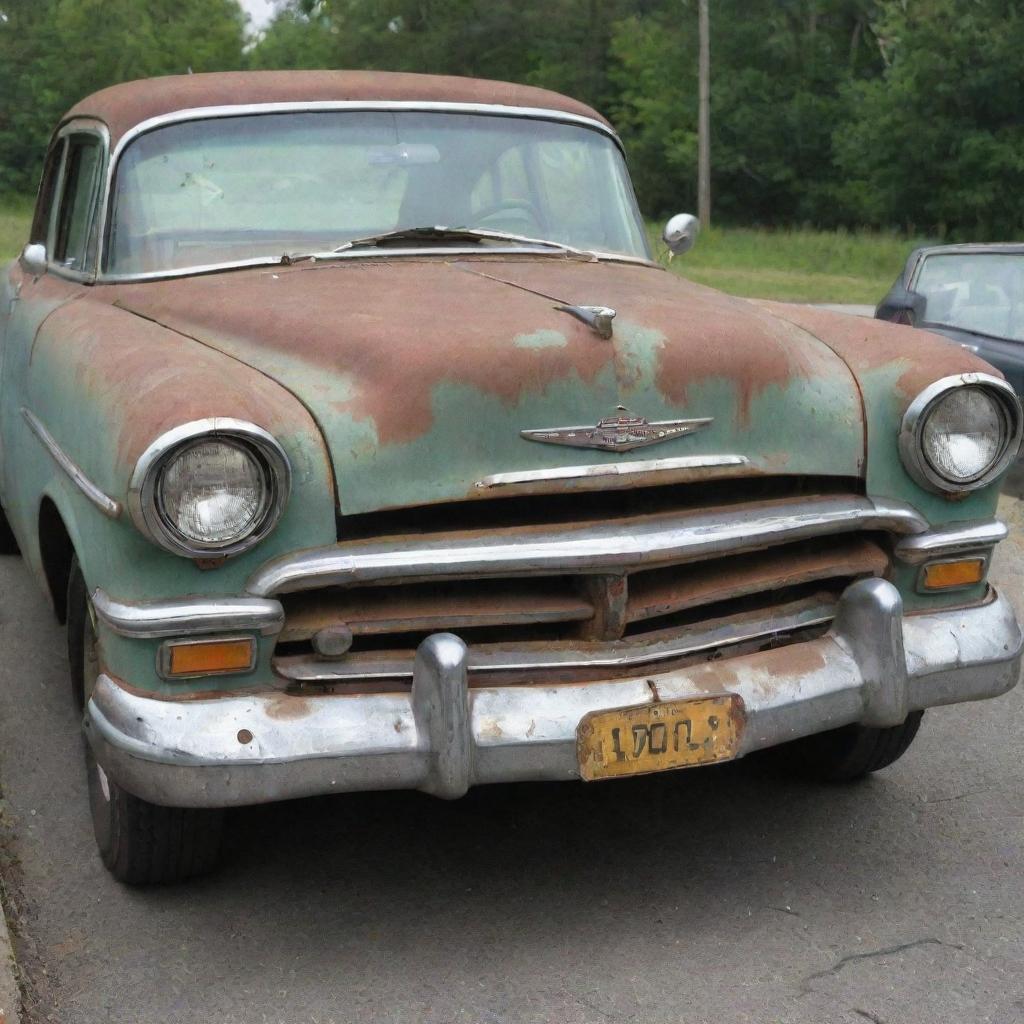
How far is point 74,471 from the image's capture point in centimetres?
321

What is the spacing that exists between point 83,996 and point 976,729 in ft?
8.76

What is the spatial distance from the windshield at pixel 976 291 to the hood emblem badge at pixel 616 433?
545 cm

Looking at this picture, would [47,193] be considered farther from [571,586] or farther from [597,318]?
[571,586]

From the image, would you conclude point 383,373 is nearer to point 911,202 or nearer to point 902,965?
point 902,965

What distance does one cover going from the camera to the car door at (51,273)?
4.22 m

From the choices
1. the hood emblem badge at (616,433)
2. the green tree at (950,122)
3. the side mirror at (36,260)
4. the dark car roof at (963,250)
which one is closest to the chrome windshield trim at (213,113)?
the side mirror at (36,260)

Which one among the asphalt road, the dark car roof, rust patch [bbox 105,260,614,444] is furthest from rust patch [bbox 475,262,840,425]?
the dark car roof

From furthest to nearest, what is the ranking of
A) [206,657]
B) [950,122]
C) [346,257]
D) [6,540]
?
1. [950,122]
2. [6,540]
3. [346,257]
4. [206,657]

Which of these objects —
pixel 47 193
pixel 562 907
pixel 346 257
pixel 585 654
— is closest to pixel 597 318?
pixel 585 654

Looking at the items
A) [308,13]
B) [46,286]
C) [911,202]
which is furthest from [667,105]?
[46,286]

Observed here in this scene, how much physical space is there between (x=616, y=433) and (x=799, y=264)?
2893 cm

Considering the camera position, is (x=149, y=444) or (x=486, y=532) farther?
(x=486, y=532)

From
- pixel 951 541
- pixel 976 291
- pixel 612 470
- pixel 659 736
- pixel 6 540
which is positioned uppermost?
pixel 612 470

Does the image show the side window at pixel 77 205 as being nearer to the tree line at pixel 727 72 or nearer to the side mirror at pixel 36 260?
the side mirror at pixel 36 260
